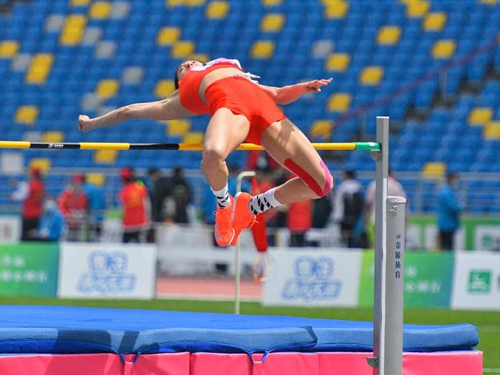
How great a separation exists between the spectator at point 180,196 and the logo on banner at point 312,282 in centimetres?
354

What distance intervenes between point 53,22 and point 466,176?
437 inches

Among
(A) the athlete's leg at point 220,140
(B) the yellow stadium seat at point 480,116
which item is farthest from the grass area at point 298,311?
(B) the yellow stadium seat at point 480,116

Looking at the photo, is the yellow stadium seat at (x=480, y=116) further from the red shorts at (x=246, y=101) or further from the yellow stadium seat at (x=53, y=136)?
the red shorts at (x=246, y=101)

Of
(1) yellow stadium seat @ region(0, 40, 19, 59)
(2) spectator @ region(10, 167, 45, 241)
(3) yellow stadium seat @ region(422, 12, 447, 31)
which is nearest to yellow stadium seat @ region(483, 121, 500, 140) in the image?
(3) yellow stadium seat @ region(422, 12, 447, 31)

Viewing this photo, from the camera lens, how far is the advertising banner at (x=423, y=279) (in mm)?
15086

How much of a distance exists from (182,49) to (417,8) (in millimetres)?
4770

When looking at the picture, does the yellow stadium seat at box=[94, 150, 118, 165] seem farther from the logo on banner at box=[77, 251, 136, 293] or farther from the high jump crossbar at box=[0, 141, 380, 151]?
the high jump crossbar at box=[0, 141, 380, 151]

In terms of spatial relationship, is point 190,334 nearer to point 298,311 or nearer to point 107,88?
point 298,311

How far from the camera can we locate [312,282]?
15078 mm

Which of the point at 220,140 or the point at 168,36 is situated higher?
the point at 168,36

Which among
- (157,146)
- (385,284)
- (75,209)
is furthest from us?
(75,209)

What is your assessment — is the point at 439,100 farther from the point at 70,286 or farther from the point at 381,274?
the point at 381,274

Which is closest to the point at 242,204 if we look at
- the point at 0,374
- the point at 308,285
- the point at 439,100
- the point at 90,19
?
the point at 0,374

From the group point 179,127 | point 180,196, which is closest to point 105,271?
point 180,196
